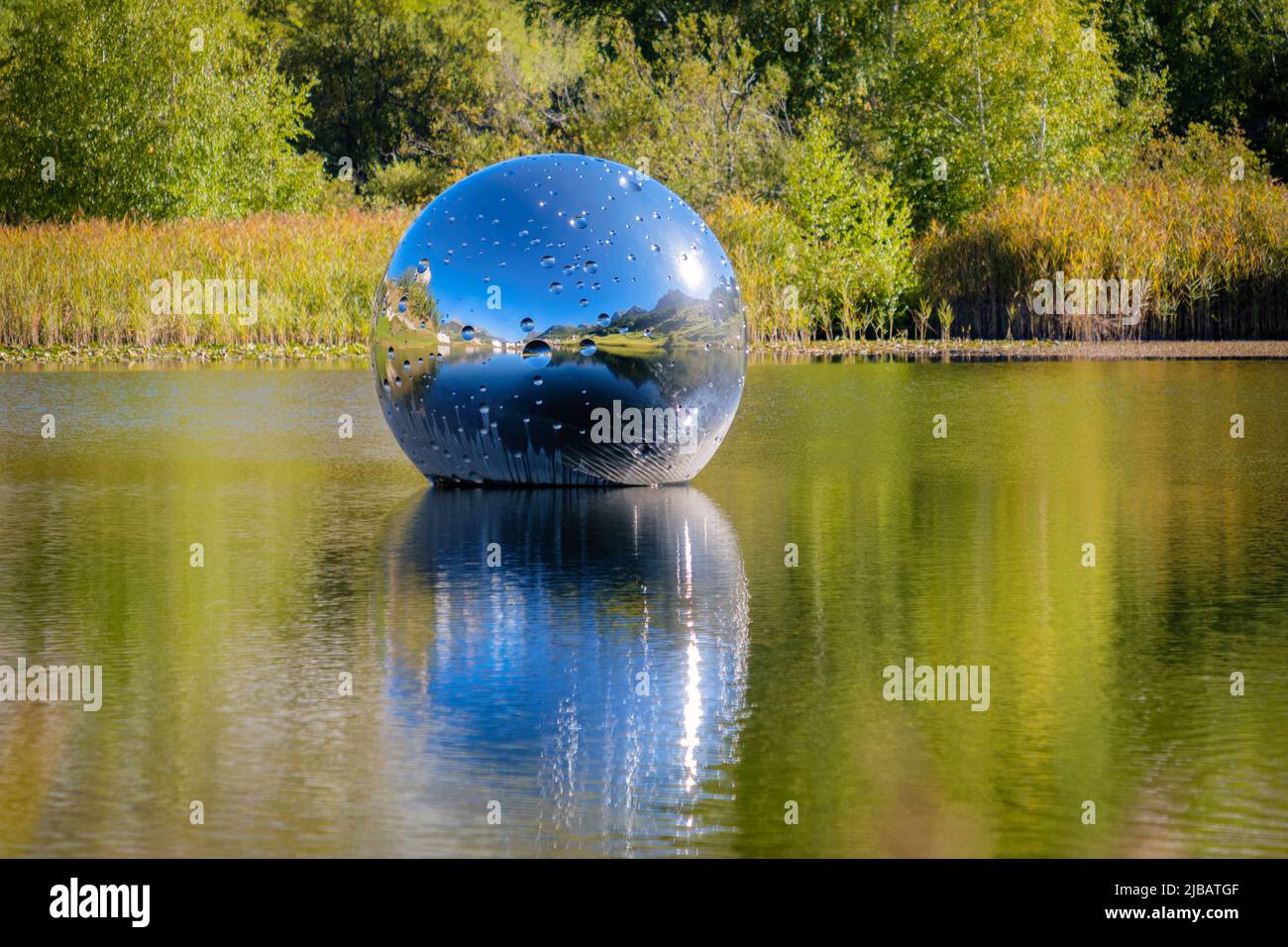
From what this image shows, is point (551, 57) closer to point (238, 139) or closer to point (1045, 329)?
point (238, 139)

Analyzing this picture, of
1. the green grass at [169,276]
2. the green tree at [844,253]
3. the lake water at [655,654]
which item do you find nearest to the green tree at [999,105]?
the green tree at [844,253]

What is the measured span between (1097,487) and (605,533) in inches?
156

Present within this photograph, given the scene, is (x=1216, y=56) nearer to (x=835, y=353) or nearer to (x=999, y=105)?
(x=999, y=105)

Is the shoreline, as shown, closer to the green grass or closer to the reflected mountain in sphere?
the green grass

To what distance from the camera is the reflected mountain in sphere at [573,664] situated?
6.01m

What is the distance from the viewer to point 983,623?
8.59 metres

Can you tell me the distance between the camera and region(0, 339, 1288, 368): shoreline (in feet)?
90.1

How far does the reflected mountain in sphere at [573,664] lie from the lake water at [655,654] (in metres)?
0.02

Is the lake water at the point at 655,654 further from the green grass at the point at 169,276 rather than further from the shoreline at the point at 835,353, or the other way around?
Result: the green grass at the point at 169,276

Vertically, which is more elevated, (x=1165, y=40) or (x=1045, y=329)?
(x=1165, y=40)

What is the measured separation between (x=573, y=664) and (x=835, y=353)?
22.6m

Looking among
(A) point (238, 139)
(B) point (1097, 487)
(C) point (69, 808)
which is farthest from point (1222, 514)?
(A) point (238, 139)

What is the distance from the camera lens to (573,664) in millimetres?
7801

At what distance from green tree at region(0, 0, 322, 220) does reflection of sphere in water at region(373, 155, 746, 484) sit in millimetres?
31415
